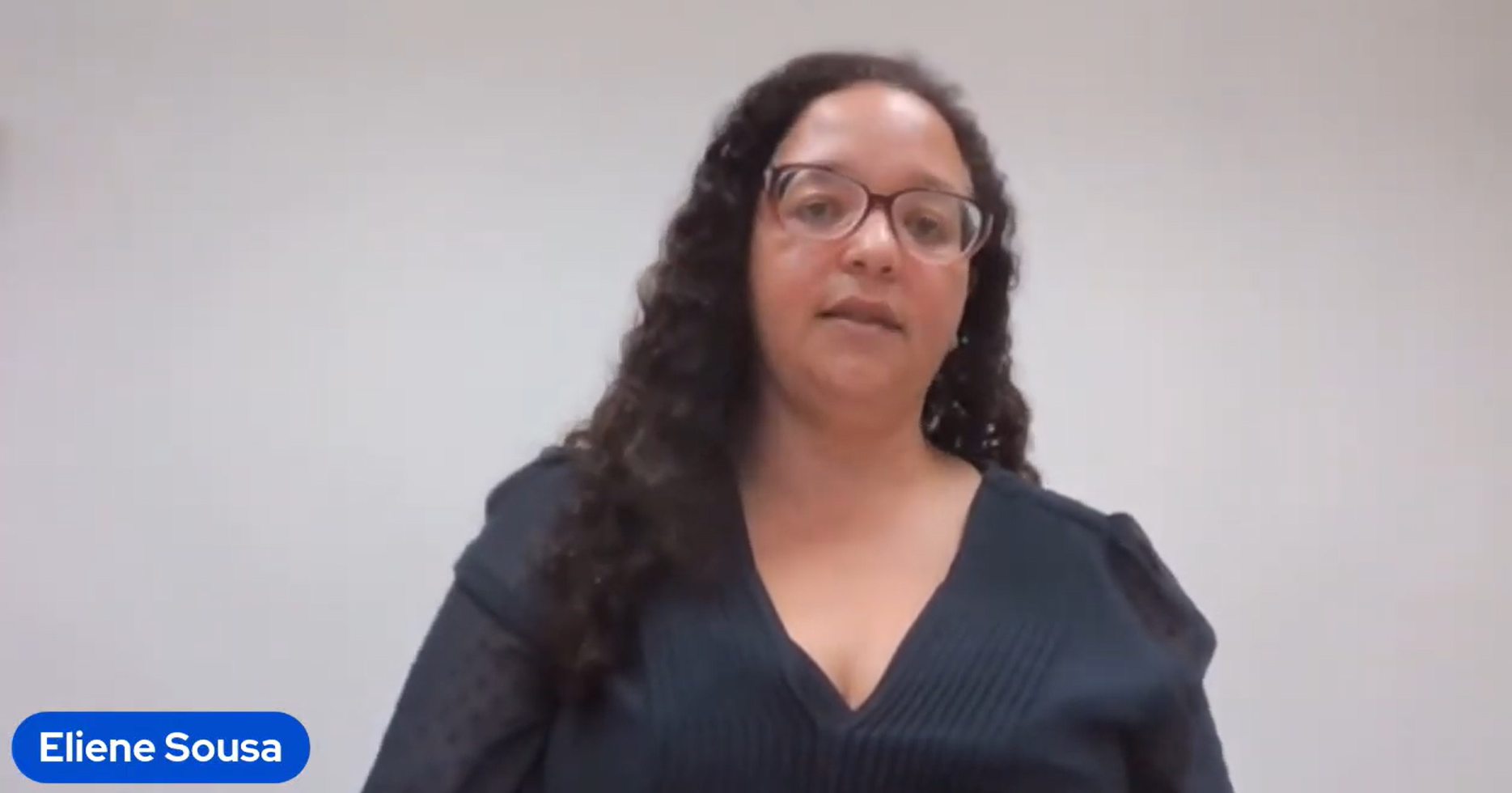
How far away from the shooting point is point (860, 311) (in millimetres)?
832

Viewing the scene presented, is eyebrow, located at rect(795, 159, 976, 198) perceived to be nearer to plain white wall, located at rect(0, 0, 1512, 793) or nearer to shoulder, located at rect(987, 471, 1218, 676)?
shoulder, located at rect(987, 471, 1218, 676)

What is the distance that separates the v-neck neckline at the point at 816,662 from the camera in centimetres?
76

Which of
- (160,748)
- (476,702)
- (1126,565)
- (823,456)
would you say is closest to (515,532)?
(476,702)

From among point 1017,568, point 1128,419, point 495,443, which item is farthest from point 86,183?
point 1128,419

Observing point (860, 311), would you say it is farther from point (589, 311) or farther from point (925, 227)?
point (589, 311)

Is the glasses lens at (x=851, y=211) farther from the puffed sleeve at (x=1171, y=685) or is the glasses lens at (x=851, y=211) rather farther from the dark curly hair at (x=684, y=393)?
the puffed sleeve at (x=1171, y=685)

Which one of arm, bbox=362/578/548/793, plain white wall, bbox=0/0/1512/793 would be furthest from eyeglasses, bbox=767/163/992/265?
plain white wall, bbox=0/0/1512/793

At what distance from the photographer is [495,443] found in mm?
1389

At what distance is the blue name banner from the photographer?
1.31 meters

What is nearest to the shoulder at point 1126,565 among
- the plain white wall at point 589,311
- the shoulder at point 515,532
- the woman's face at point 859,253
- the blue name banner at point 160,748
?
the woman's face at point 859,253

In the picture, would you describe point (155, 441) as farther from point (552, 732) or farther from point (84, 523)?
point (552, 732)

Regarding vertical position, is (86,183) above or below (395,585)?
above

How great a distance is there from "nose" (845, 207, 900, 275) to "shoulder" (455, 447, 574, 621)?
0.26 meters

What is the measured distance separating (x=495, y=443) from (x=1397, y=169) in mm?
1156
